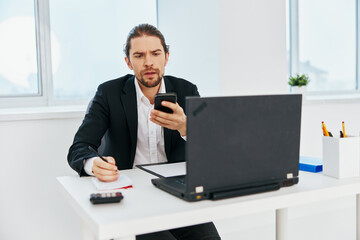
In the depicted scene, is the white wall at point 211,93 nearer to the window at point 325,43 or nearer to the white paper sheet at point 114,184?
the window at point 325,43

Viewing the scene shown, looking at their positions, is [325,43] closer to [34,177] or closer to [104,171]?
[34,177]

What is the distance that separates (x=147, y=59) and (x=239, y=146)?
0.85 metres

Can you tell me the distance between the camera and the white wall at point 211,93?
2020 millimetres

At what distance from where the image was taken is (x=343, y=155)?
127 centimetres

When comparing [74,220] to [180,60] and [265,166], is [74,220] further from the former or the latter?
[265,166]

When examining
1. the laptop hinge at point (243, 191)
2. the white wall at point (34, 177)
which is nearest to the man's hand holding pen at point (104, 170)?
the laptop hinge at point (243, 191)

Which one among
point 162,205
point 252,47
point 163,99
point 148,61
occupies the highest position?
point 252,47

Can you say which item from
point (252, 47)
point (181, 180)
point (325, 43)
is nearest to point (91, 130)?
point (181, 180)

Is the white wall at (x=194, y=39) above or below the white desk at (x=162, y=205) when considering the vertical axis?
above

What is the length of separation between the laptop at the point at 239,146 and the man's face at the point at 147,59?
2.40 ft

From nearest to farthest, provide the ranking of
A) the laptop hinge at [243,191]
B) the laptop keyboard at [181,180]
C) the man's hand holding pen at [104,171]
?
the laptop hinge at [243,191], the laptop keyboard at [181,180], the man's hand holding pen at [104,171]

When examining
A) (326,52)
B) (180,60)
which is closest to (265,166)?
(180,60)

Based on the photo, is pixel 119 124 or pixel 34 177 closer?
pixel 119 124

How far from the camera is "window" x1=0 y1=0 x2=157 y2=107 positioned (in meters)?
2.36
